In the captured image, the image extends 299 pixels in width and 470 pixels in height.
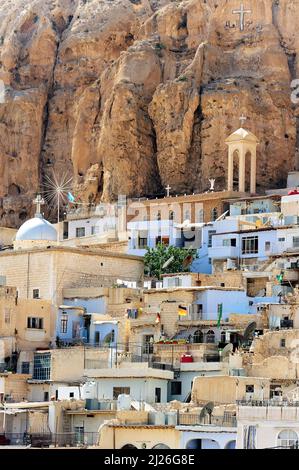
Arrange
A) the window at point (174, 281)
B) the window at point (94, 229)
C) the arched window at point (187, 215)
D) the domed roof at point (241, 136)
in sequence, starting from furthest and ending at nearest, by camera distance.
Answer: the window at point (94, 229)
the arched window at point (187, 215)
the domed roof at point (241, 136)
the window at point (174, 281)

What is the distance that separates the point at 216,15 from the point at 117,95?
4.49 m

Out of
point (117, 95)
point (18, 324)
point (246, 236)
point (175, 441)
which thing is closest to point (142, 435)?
point (175, 441)

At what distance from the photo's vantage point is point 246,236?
38.2 metres

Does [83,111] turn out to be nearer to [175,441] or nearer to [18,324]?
[18,324]

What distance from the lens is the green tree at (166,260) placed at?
3788 cm

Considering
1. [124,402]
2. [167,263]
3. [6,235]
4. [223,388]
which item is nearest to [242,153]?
[167,263]

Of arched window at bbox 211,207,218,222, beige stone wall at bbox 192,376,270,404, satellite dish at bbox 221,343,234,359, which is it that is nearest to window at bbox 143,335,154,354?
satellite dish at bbox 221,343,234,359

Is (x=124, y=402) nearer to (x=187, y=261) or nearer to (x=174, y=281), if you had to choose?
(x=174, y=281)

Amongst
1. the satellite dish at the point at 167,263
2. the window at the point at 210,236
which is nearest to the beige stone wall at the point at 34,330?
the satellite dish at the point at 167,263

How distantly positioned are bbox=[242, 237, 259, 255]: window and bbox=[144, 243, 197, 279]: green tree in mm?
1678

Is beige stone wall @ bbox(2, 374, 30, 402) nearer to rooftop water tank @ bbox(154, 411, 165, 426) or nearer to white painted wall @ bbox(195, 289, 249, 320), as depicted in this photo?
white painted wall @ bbox(195, 289, 249, 320)

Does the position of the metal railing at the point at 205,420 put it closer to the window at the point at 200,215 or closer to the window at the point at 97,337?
the window at the point at 97,337

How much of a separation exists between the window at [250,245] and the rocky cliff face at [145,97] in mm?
6618

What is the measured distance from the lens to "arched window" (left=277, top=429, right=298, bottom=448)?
1834 cm
